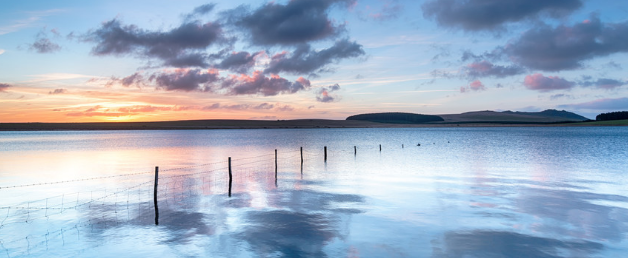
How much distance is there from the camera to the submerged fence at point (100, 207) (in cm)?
1429

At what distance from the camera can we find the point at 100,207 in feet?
61.5

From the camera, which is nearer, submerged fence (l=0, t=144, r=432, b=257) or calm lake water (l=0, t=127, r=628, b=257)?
calm lake water (l=0, t=127, r=628, b=257)

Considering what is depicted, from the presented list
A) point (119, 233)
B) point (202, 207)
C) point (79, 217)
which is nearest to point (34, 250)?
point (119, 233)

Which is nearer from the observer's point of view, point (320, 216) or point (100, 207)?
point (320, 216)

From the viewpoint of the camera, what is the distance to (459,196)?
68.4ft

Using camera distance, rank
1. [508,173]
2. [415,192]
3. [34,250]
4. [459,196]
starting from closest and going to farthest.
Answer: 1. [34,250]
2. [459,196]
3. [415,192]
4. [508,173]

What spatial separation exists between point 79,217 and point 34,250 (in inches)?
166

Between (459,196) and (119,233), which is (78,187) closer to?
(119,233)

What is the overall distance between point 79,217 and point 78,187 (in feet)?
31.2

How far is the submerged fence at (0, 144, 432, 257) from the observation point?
14289 mm

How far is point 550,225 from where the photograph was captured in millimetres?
14789

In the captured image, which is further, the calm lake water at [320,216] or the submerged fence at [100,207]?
the submerged fence at [100,207]

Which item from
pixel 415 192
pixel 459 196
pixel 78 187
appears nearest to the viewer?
pixel 459 196

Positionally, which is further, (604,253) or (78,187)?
(78,187)
